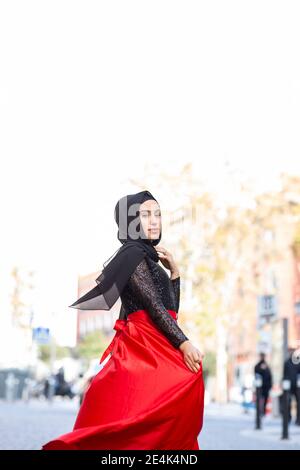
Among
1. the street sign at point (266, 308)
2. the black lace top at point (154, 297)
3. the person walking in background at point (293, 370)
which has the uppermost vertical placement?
the street sign at point (266, 308)

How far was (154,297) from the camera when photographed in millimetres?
6184

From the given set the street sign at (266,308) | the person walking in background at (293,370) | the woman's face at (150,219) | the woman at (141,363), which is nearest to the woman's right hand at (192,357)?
the woman at (141,363)

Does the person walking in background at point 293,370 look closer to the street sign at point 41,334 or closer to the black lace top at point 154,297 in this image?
the street sign at point 41,334

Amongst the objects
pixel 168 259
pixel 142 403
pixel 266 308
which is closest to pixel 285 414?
pixel 168 259

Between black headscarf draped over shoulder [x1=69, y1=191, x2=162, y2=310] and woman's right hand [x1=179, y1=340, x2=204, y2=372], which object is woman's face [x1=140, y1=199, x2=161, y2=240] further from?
woman's right hand [x1=179, y1=340, x2=204, y2=372]

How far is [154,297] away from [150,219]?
40cm

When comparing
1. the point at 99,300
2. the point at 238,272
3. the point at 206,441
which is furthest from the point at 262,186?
the point at 99,300

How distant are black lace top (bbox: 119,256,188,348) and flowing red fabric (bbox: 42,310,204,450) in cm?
8

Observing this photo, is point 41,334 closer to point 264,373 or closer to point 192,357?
point 264,373

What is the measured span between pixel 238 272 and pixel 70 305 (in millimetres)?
41753

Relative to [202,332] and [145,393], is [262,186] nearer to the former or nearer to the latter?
[202,332]

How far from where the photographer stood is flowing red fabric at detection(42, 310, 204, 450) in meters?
5.91

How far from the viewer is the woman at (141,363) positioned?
5.93 metres

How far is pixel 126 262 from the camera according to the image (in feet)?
20.5
